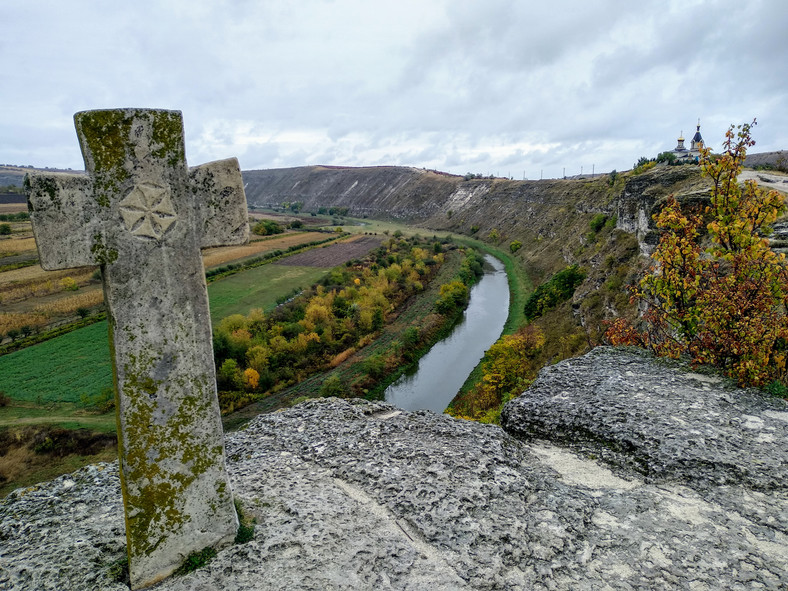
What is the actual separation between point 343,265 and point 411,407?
34624 millimetres

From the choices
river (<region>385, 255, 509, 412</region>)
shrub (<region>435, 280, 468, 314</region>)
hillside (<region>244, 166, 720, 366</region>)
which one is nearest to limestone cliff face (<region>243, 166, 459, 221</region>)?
hillside (<region>244, 166, 720, 366</region>)

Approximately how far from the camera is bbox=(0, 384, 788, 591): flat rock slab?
4.52m

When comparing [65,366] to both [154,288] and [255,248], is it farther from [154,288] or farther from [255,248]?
[255,248]

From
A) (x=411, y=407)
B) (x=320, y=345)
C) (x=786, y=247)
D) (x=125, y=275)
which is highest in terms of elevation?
(x=125, y=275)

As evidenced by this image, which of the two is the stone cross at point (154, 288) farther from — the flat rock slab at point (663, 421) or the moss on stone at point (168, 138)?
the flat rock slab at point (663, 421)

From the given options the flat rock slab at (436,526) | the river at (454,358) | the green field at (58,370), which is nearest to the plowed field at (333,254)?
the river at (454,358)

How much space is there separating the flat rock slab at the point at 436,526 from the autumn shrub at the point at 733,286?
3.22 meters

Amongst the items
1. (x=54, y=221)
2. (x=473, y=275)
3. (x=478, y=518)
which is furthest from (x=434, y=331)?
(x=54, y=221)

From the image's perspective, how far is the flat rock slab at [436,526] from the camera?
14.8 ft

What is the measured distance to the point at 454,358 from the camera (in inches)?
1166

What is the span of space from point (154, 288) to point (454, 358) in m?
26.6

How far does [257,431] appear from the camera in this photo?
8242 mm

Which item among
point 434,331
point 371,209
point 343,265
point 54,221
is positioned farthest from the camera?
point 371,209

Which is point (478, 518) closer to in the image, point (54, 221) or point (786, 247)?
point (54, 221)
